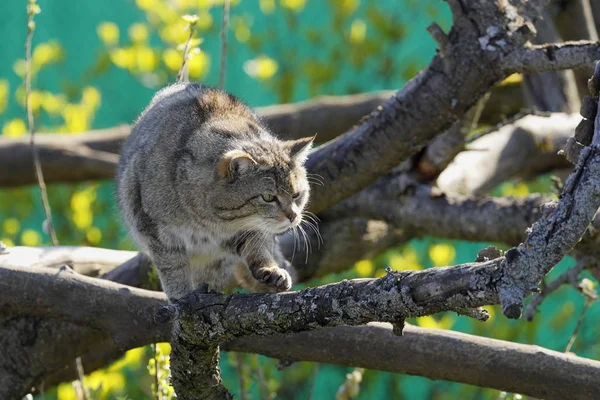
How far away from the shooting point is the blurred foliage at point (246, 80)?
366 centimetres

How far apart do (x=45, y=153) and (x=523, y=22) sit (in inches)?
88.1

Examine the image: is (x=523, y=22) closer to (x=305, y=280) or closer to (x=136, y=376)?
(x=305, y=280)

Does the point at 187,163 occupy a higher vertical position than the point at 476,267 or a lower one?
higher

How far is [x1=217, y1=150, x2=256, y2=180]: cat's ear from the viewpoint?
6.84ft

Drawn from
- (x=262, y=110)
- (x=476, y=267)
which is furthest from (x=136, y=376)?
(x=476, y=267)

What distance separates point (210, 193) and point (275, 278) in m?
0.26

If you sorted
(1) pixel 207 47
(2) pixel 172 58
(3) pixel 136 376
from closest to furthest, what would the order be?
1. (2) pixel 172 58
2. (3) pixel 136 376
3. (1) pixel 207 47

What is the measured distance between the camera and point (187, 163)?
2.17 metres

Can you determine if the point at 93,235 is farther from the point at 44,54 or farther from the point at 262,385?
the point at 262,385

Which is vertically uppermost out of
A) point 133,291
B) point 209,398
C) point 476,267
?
point 476,267

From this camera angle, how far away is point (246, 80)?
A: 4.83m

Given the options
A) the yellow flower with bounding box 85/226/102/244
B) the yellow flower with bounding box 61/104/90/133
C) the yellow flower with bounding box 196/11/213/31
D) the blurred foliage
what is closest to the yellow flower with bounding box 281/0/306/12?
the blurred foliage

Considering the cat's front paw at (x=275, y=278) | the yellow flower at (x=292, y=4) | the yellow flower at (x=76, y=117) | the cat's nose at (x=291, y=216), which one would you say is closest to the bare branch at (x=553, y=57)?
the cat's nose at (x=291, y=216)

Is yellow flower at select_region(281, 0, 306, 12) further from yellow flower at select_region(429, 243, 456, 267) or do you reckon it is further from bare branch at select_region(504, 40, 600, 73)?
bare branch at select_region(504, 40, 600, 73)
